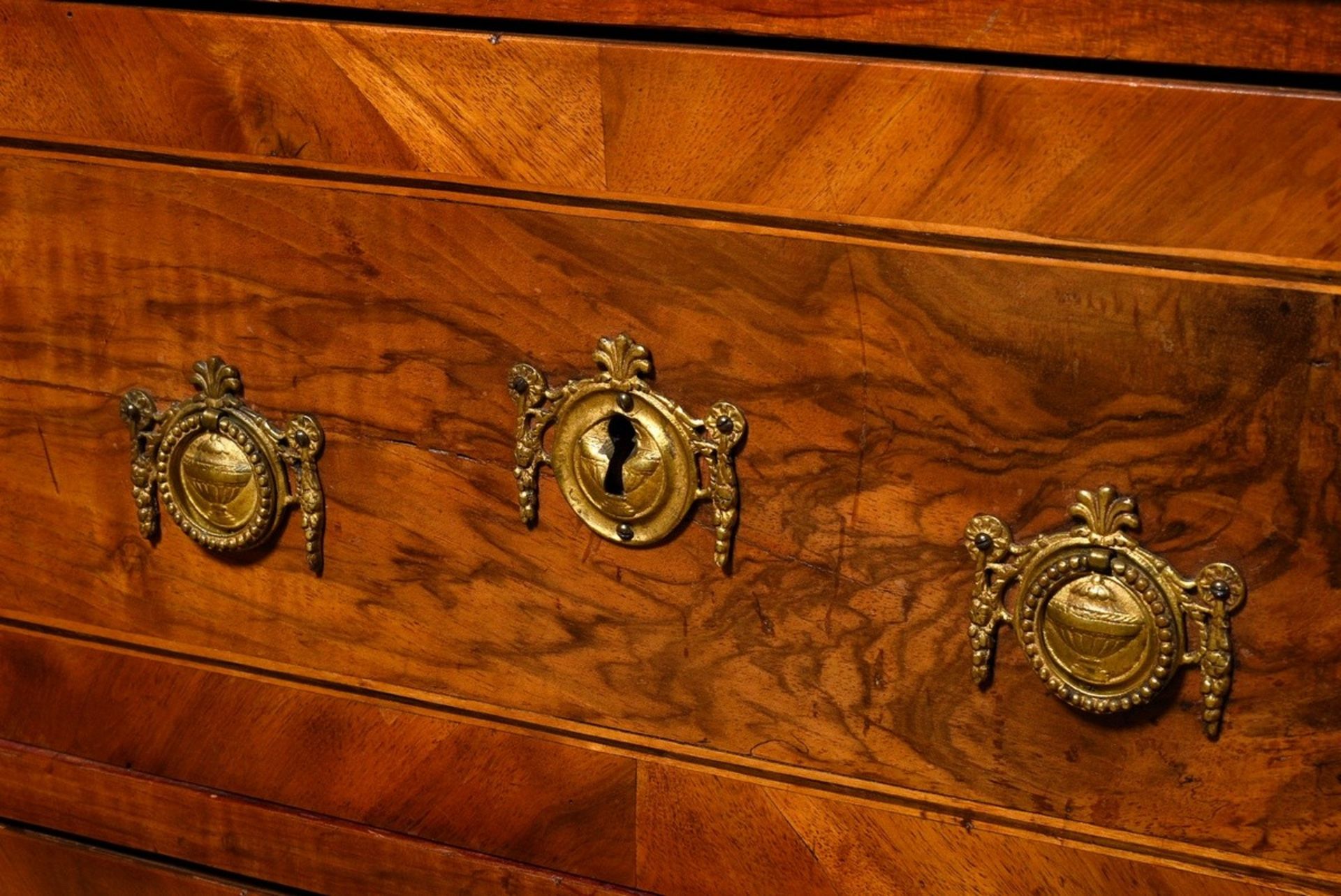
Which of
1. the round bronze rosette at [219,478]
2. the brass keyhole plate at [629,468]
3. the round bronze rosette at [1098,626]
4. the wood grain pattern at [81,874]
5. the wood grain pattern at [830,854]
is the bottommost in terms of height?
the wood grain pattern at [830,854]

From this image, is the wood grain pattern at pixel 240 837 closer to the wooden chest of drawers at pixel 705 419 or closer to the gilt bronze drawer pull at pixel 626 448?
the wooden chest of drawers at pixel 705 419

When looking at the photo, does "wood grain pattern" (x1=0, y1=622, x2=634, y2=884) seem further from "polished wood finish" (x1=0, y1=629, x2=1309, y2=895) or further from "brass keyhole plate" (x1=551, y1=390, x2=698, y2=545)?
"brass keyhole plate" (x1=551, y1=390, x2=698, y2=545)

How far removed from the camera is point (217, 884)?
1.05 meters

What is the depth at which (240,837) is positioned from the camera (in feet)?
3.36

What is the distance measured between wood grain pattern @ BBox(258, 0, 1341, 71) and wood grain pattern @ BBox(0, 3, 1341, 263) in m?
0.01

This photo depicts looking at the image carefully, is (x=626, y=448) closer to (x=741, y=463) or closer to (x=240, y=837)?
(x=741, y=463)

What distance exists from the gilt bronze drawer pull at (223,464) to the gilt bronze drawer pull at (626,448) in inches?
5.5

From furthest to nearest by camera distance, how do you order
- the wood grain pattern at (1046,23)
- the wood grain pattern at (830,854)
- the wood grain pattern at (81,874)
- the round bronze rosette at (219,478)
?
the wood grain pattern at (81,874)
the round bronze rosette at (219,478)
the wood grain pattern at (830,854)
the wood grain pattern at (1046,23)

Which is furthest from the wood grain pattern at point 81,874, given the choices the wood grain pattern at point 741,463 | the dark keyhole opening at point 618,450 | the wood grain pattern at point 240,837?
the dark keyhole opening at point 618,450

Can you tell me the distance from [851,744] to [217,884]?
46cm


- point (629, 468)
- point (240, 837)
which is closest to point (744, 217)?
point (629, 468)

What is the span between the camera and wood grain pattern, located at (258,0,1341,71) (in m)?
0.65

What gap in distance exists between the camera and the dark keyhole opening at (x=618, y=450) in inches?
32.6

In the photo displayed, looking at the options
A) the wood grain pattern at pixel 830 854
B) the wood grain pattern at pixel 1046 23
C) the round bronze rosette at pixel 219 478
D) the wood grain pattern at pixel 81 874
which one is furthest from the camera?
the wood grain pattern at pixel 81 874
